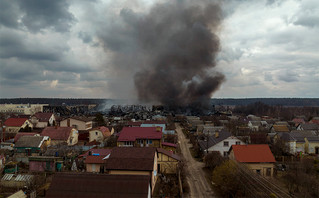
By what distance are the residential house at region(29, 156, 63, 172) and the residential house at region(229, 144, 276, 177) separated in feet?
49.1

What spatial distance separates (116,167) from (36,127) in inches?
1396

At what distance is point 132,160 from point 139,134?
1029 centimetres

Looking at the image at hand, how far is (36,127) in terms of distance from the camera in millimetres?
44906

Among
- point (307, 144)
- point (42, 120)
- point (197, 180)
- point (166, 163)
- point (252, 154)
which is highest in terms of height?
point (42, 120)

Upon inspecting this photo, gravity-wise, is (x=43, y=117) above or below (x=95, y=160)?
above

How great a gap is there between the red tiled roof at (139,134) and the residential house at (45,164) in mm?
7532

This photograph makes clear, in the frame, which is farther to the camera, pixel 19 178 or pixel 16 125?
pixel 16 125

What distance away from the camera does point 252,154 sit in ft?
65.7

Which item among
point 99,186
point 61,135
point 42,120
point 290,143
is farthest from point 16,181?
point 42,120

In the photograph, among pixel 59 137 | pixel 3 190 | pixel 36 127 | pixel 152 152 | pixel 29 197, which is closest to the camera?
pixel 29 197

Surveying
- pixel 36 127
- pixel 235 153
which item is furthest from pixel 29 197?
pixel 36 127

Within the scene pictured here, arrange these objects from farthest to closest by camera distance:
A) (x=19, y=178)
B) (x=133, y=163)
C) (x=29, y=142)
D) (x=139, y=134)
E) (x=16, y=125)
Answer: (x=16, y=125) < (x=139, y=134) < (x=29, y=142) < (x=19, y=178) < (x=133, y=163)

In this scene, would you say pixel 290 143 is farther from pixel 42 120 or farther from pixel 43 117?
pixel 43 117

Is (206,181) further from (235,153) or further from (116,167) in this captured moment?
(116,167)
